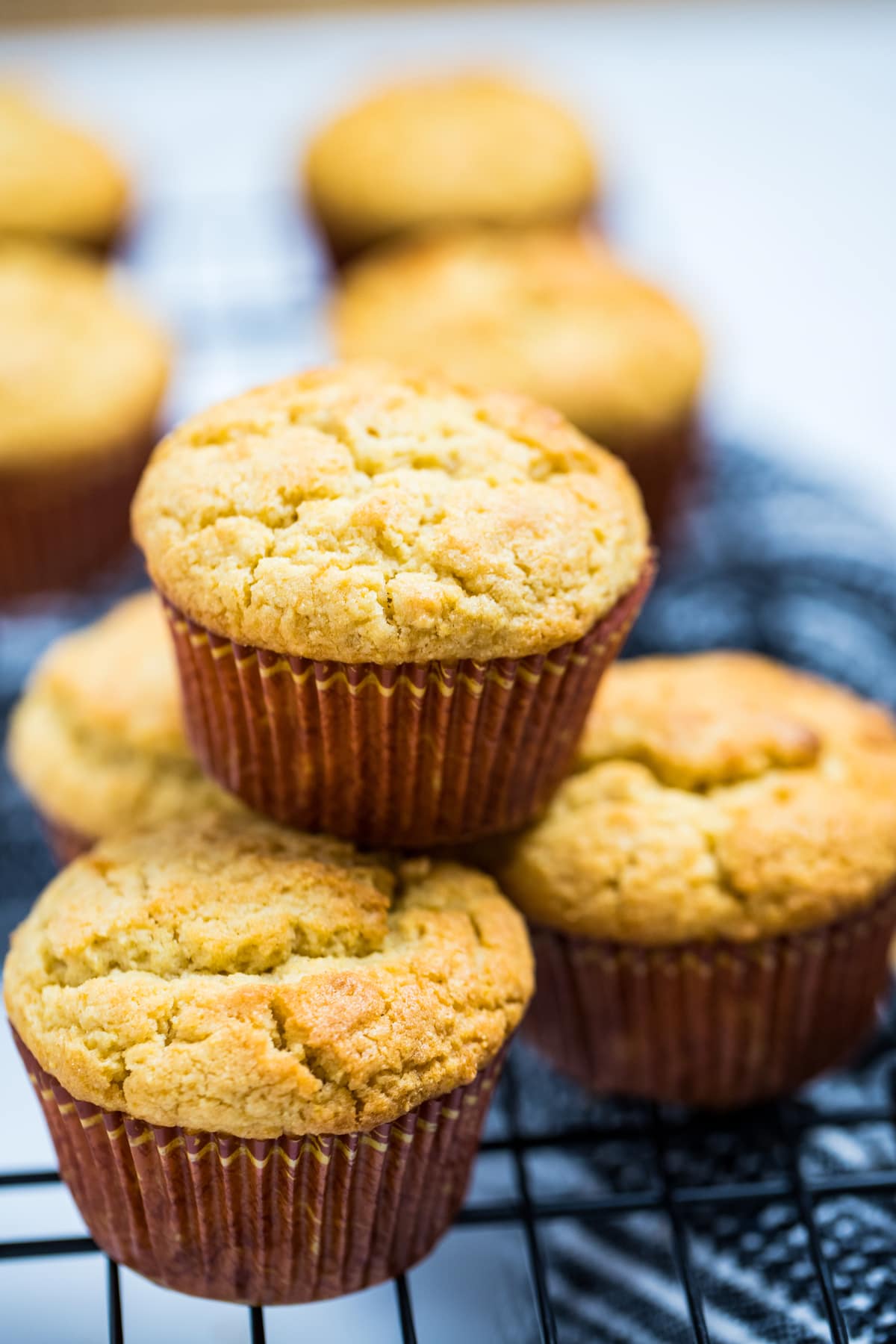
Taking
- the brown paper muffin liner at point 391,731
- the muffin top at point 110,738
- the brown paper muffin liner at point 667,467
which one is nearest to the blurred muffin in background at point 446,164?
the brown paper muffin liner at point 667,467

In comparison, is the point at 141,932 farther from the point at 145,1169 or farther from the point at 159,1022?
the point at 145,1169

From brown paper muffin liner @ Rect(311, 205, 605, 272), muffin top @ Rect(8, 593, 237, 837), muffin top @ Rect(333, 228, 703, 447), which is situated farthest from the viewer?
brown paper muffin liner @ Rect(311, 205, 605, 272)

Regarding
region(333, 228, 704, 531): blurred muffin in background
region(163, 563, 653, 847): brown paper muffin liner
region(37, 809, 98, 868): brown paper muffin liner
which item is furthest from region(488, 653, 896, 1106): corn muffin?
region(333, 228, 704, 531): blurred muffin in background

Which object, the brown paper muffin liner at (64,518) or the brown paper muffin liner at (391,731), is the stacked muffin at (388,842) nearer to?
the brown paper muffin liner at (391,731)

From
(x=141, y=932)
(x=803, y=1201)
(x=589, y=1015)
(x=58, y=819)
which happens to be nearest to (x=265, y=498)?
(x=141, y=932)

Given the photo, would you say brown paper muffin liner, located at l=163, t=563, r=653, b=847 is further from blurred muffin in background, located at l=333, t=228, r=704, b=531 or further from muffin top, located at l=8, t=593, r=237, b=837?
blurred muffin in background, located at l=333, t=228, r=704, b=531
